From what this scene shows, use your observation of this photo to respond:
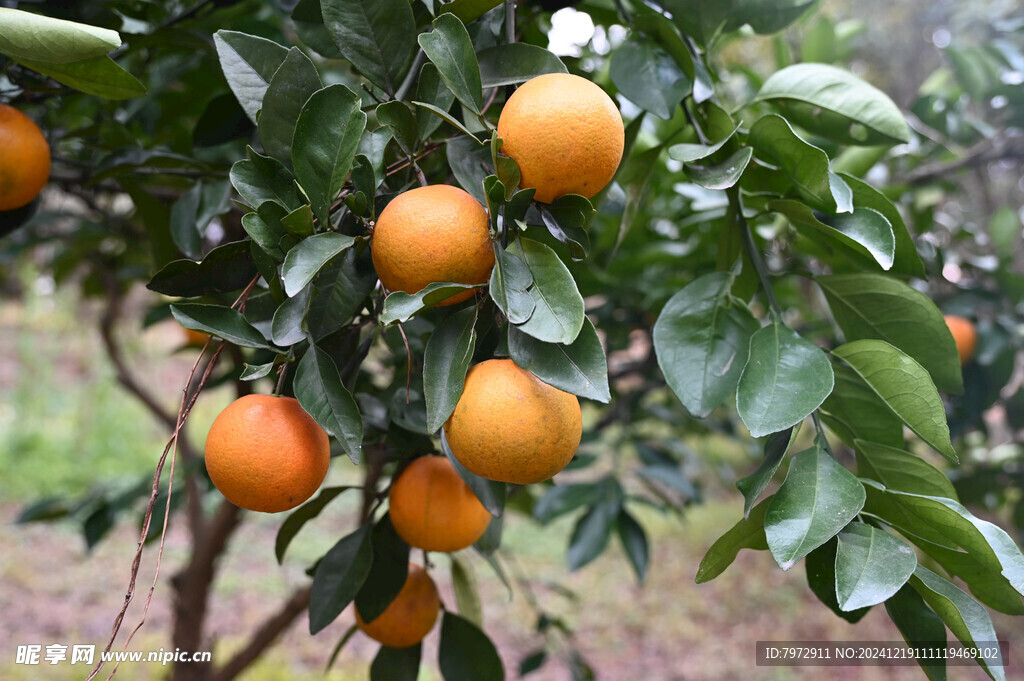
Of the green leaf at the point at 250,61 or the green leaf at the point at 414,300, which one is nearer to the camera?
the green leaf at the point at 414,300

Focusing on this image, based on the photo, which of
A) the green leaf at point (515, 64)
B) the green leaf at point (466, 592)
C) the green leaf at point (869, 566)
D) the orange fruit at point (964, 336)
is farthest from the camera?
the orange fruit at point (964, 336)

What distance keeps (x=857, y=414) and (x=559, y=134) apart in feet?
1.03

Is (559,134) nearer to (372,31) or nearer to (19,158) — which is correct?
(372,31)

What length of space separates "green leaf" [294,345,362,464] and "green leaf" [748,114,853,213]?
0.36m

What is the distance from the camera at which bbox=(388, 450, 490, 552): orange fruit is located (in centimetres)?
57

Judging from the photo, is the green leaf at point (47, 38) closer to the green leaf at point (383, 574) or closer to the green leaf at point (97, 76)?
the green leaf at point (97, 76)

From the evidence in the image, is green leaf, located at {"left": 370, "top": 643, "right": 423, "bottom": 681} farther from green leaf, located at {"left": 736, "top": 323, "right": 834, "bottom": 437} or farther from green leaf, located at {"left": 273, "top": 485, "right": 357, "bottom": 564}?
green leaf, located at {"left": 736, "top": 323, "right": 834, "bottom": 437}

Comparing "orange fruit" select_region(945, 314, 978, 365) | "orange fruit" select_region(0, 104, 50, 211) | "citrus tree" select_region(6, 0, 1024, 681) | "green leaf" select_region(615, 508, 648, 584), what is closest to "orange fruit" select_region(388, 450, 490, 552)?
"citrus tree" select_region(6, 0, 1024, 681)

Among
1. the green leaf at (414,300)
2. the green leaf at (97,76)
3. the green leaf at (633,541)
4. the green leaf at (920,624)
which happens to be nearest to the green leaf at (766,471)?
the green leaf at (920,624)

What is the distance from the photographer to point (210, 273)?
488mm

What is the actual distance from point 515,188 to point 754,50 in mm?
3782

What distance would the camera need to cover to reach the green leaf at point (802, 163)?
50 centimetres

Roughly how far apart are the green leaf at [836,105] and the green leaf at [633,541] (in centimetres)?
77

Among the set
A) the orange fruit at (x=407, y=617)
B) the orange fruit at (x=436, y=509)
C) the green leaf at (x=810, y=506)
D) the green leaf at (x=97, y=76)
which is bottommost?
the orange fruit at (x=407, y=617)
